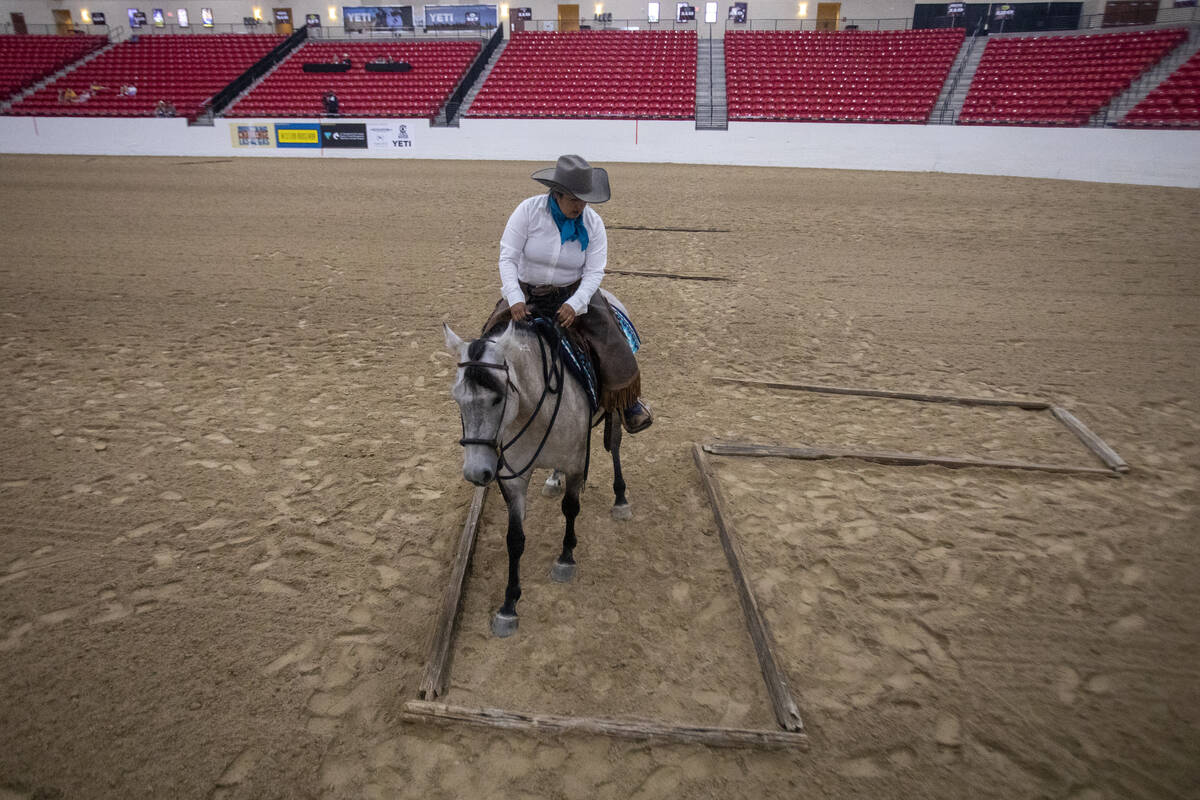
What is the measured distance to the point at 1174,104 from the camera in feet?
61.9

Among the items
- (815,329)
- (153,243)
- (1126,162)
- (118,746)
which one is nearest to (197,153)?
(153,243)

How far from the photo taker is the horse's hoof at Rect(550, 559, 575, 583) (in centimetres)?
379

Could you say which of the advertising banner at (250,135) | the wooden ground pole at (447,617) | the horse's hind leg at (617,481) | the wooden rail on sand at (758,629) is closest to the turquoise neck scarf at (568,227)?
the horse's hind leg at (617,481)

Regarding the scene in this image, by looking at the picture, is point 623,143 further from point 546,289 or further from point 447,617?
point 447,617

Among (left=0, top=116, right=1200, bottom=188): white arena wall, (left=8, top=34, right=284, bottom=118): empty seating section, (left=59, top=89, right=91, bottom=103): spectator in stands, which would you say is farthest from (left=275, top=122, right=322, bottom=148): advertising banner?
(left=59, top=89, right=91, bottom=103): spectator in stands

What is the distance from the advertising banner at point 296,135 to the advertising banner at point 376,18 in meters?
10.4

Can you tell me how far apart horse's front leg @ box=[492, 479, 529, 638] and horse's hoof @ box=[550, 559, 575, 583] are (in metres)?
0.40

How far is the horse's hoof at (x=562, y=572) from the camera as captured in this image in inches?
149

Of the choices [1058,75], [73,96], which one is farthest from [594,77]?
[73,96]

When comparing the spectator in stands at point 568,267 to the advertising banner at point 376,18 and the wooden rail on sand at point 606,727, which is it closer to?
the wooden rail on sand at point 606,727

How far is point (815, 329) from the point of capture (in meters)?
7.88

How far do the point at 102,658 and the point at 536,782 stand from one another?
2.33 m

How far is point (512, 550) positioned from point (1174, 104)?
25531mm

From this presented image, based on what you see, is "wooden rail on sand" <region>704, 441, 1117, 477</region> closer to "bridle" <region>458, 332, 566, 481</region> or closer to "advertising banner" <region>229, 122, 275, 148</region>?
"bridle" <region>458, 332, 566, 481</region>
